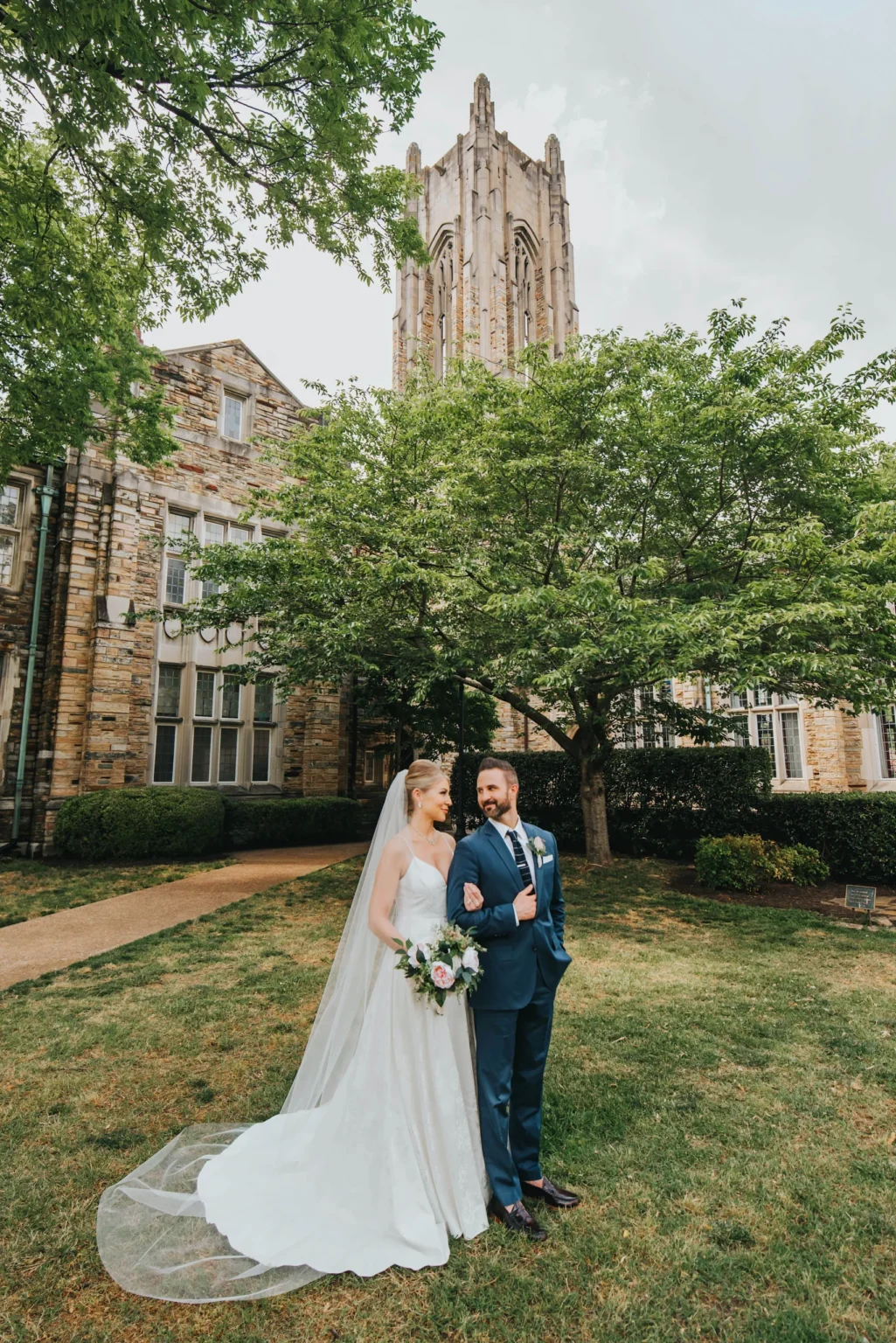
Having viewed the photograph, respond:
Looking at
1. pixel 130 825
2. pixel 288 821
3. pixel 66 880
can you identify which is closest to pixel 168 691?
pixel 130 825

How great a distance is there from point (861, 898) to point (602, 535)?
5.77 meters

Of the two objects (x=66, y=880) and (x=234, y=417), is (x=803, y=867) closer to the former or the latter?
(x=66, y=880)

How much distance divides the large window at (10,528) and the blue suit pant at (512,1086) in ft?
47.9

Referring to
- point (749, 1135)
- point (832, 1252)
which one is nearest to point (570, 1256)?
point (832, 1252)

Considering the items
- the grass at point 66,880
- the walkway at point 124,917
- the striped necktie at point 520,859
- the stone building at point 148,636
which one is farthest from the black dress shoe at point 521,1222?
the stone building at point 148,636

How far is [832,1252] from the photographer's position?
286 centimetres

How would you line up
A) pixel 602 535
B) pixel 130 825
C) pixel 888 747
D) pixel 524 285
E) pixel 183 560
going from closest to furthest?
1. pixel 602 535
2. pixel 130 825
3. pixel 183 560
4. pixel 888 747
5. pixel 524 285

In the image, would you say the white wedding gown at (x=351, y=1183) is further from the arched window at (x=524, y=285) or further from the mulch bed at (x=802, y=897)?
the arched window at (x=524, y=285)

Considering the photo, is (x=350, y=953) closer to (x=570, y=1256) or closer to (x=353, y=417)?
(x=570, y=1256)

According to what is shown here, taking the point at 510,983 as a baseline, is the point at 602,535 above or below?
above

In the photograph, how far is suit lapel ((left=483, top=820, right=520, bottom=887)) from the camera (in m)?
3.19

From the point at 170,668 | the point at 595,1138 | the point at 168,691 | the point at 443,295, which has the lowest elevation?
the point at 595,1138

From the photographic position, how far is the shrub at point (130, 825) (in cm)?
1273

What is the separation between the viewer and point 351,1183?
9.82ft
